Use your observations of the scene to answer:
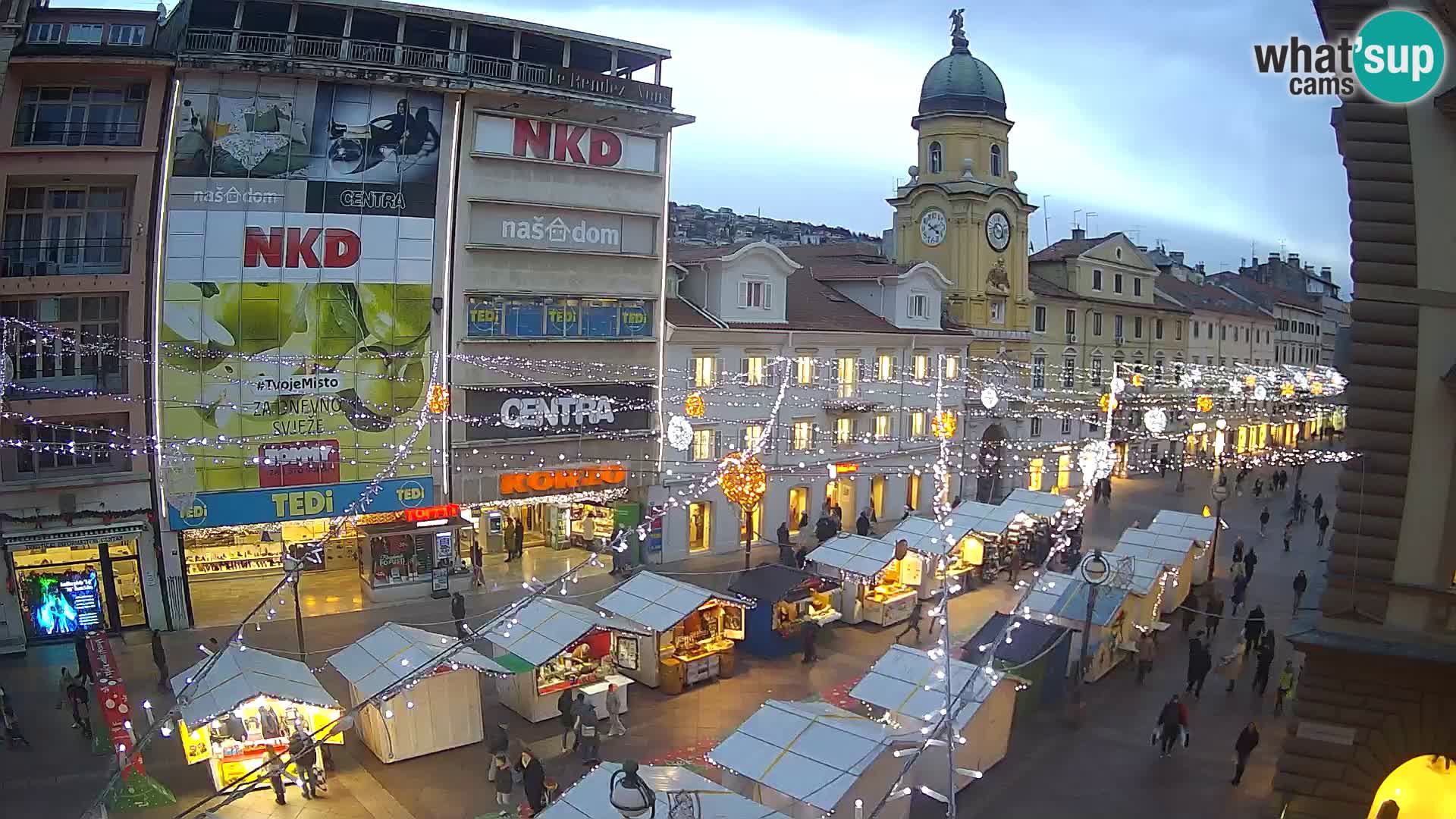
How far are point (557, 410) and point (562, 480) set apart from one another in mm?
2023

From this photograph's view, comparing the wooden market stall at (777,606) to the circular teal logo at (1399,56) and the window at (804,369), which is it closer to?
the window at (804,369)

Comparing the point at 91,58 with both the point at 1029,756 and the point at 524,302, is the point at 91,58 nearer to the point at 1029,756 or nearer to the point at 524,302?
the point at 524,302

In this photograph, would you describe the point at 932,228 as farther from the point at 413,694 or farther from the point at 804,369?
the point at 413,694

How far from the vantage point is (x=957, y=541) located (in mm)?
26781

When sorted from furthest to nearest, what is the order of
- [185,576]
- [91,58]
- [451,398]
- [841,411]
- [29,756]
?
[841,411] < [451,398] < [185,576] < [91,58] < [29,756]

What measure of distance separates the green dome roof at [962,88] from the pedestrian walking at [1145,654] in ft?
82.0

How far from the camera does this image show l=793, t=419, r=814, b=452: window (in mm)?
34031

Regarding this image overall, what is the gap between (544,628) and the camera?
18656 millimetres

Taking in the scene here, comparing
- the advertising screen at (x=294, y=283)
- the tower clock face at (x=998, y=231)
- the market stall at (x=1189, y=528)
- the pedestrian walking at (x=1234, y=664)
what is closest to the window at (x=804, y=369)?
the tower clock face at (x=998, y=231)

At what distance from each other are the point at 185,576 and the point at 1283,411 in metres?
66.2

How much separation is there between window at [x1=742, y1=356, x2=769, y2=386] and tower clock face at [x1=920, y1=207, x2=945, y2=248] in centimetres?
1208

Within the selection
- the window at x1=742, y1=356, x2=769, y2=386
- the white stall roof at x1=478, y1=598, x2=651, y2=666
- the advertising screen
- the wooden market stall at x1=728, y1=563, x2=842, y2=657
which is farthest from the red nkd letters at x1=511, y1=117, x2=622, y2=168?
the white stall roof at x1=478, y1=598, x2=651, y2=666

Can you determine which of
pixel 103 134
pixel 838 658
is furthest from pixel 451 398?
pixel 838 658

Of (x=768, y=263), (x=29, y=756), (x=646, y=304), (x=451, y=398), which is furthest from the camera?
(x=768, y=263)
